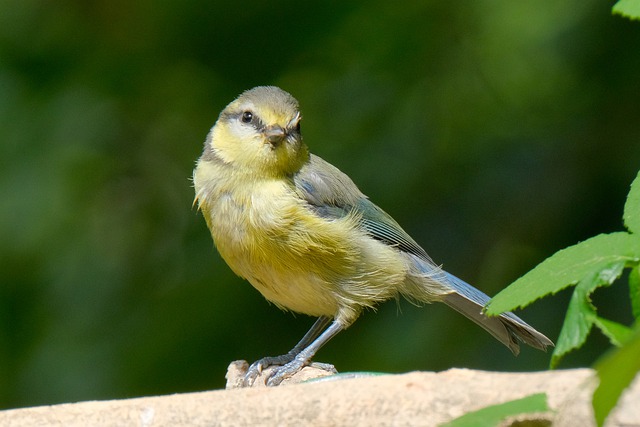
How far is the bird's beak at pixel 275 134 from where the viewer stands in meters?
3.91

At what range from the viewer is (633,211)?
162 cm

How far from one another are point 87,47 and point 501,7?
2.25 m

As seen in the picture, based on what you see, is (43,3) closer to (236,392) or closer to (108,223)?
(108,223)

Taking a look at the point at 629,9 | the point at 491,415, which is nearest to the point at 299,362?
the point at 629,9

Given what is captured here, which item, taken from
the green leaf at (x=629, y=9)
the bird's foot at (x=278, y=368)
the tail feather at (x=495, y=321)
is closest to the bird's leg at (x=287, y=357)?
the bird's foot at (x=278, y=368)

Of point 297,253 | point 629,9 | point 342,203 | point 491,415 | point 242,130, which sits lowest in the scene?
point 297,253

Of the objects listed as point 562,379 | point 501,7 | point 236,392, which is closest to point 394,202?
point 501,7

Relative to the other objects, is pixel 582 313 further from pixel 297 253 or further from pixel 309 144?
pixel 309 144

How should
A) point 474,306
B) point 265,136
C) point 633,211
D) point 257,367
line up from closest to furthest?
point 633,211 < point 257,367 < point 265,136 < point 474,306

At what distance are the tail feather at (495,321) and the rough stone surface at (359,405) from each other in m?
2.38

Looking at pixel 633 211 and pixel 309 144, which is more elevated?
pixel 633 211

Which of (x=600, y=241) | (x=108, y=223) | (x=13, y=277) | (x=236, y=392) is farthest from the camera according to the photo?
(x=108, y=223)

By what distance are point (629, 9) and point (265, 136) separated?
2693mm

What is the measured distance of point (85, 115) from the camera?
506 cm
